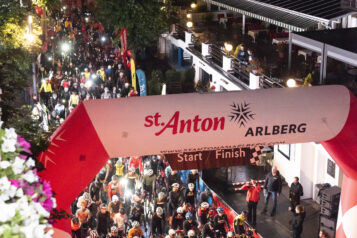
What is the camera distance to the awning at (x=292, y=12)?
20.0m

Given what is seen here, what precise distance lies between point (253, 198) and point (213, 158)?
5348mm

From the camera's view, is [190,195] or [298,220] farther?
[190,195]

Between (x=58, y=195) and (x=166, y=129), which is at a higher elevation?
(x=166, y=129)

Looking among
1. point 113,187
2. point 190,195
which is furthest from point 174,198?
point 113,187

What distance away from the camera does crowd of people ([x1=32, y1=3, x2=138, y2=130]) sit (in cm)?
2139

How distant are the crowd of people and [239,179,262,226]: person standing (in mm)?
6638

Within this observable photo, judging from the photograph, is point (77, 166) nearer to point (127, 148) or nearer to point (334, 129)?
point (127, 148)

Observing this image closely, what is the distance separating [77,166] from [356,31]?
37.1ft

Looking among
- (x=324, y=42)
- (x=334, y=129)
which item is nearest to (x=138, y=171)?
(x=324, y=42)

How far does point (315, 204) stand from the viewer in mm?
15883

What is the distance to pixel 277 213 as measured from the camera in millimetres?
15234

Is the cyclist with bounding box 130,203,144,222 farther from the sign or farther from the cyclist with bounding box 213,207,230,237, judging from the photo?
the sign

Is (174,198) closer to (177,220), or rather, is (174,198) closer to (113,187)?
(177,220)

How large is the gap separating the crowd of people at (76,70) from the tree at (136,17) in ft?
3.50
